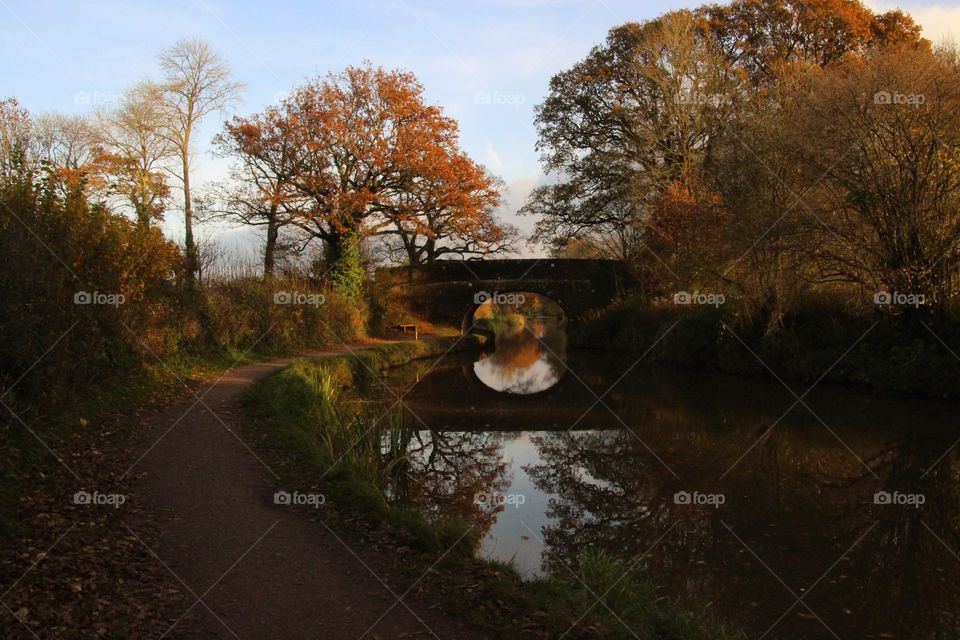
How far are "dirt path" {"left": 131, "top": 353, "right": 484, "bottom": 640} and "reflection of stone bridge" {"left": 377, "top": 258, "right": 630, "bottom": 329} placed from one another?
2268 centimetres

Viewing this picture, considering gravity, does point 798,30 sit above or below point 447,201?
above

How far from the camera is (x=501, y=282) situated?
30.7 meters

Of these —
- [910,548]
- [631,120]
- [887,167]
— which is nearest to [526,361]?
[631,120]

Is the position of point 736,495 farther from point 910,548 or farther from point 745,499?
point 910,548

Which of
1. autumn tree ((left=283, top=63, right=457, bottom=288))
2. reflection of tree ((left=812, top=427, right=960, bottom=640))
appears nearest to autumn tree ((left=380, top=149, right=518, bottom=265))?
autumn tree ((left=283, top=63, right=457, bottom=288))

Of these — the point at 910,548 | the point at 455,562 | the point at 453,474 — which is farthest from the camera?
the point at 453,474

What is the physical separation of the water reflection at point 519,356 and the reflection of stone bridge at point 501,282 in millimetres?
2711

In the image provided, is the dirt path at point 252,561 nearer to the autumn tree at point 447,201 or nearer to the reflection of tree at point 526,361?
the reflection of tree at point 526,361

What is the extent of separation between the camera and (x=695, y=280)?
68.9 feet

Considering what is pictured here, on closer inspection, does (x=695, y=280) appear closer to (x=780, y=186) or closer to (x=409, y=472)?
(x=780, y=186)

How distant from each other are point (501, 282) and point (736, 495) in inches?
894

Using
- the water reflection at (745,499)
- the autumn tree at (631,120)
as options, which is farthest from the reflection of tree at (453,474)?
the autumn tree at (631,120)

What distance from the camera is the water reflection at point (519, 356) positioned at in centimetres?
2100

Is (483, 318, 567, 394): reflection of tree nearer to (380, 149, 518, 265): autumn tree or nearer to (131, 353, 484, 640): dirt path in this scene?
(380, 149, 518, 265): autumn tree
